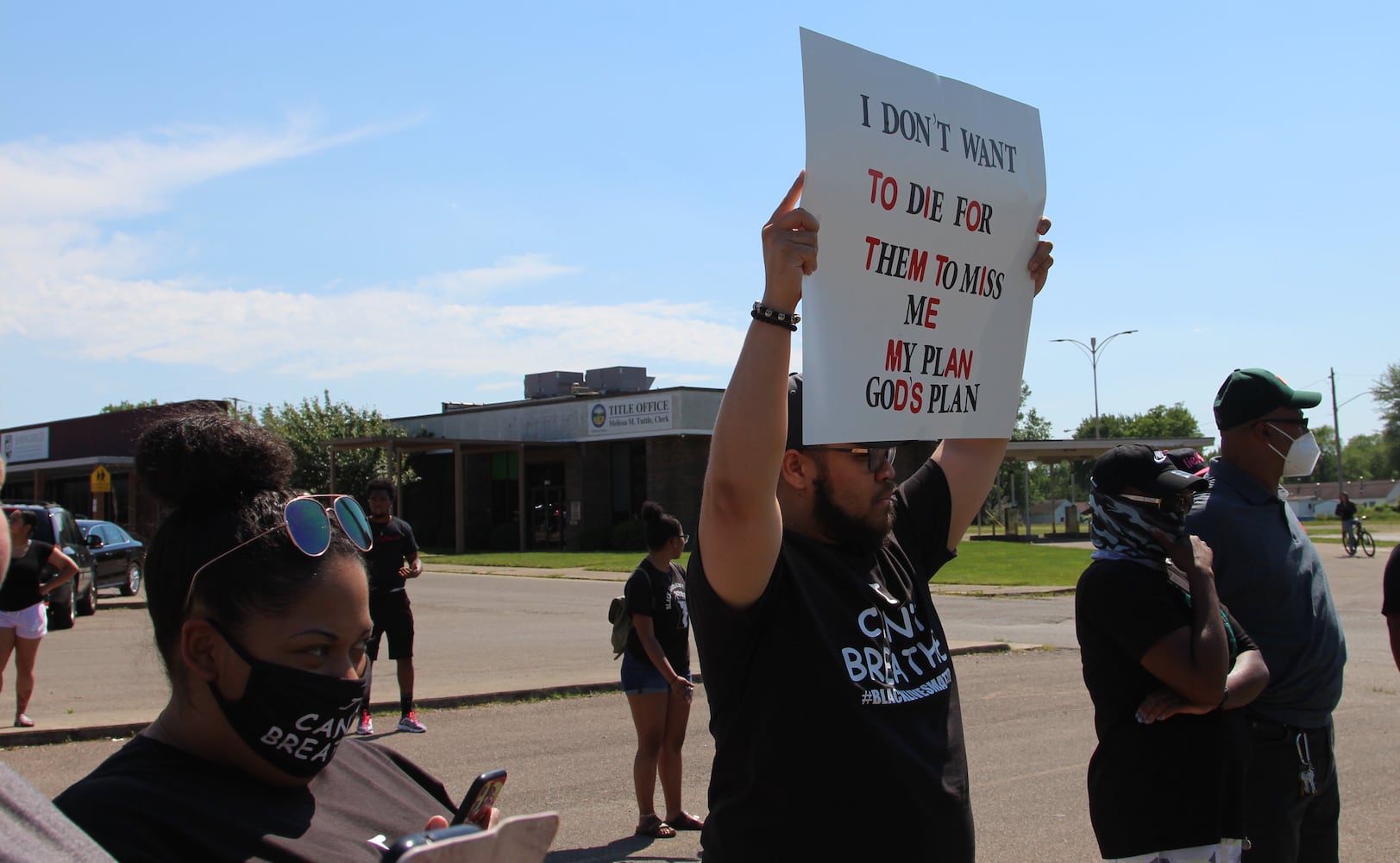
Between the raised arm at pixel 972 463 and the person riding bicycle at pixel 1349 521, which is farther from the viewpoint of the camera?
the person riding bicycle at pixel 1349 521

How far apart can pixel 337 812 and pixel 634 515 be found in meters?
40.0

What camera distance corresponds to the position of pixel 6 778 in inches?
49.9

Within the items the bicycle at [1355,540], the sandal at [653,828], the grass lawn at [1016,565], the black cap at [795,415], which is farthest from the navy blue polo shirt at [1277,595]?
the bicycle at [1355,540]

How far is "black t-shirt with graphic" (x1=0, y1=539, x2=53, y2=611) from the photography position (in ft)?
30.2

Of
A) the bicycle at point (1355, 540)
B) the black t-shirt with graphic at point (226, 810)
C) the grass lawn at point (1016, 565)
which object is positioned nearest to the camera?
the black t-shirt with graphic at point (226, 810)

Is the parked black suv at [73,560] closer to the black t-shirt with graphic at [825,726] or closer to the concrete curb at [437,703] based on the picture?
the concrete curb at [437,703]

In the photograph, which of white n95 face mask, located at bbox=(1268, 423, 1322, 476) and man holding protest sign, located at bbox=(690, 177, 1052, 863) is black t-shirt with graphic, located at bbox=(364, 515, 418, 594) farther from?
man holding protest sign, located at bbox=(690, 177, 1052, 863)

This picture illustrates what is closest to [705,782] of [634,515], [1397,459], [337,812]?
[337,812]

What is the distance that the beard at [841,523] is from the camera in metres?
2.79

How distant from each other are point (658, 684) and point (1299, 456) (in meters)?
3.93

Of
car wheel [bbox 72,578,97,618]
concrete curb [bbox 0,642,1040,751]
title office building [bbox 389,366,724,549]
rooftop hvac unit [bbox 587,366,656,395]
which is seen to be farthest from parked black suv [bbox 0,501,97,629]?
rooftop hvac unit [bbox 587,366,656,395]

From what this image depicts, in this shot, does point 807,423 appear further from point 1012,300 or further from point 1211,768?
point 1211,768

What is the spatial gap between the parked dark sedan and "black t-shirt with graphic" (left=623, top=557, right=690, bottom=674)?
666 inches

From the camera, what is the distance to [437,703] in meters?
10.2
